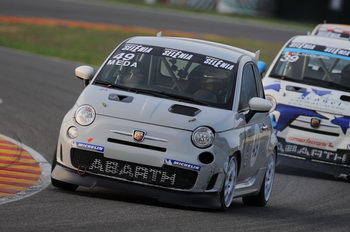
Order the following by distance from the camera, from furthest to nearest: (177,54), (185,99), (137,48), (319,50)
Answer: (319,50) < (137,48) < (177,54) < (185,99)

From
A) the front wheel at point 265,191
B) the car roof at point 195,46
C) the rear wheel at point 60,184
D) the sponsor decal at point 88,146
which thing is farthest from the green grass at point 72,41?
the sponsor decal at point 88,146

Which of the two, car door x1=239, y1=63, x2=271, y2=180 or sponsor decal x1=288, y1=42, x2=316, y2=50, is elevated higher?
car door x1=239, y1=63, x2=271, y2=180

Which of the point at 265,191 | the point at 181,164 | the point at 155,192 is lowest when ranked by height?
the point at 265,191

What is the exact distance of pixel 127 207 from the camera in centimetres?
835

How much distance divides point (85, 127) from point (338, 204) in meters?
3.47

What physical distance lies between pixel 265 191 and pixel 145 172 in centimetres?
227

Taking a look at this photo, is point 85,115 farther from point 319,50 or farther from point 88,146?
point 319,50

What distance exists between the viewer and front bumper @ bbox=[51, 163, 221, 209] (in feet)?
27.9

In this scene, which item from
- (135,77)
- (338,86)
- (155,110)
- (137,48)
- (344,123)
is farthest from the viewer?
(338,86)

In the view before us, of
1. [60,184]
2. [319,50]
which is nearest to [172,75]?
[60,184]

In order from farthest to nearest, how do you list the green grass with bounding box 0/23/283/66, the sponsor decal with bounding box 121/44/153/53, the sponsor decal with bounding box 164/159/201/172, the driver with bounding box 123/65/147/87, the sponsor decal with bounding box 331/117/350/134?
1. the green grass with bounding box 0/23/283/66
2. the sponsor decal with bounding box 331/117/350/134
3. the sponsor decal with bounding box 121/44/153/53
4. the driver with bounding box 123/65/147/87
5. the sponsor decal with bounding box 164/159/201/172

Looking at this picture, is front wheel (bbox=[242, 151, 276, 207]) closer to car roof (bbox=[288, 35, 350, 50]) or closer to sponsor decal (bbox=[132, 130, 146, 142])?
sponsor decal (bbox=[132, 130, 146, 142])

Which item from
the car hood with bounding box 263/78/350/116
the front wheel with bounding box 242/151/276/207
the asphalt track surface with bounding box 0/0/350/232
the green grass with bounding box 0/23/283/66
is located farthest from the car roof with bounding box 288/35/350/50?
the green grass with bounding box 0/23/283/66

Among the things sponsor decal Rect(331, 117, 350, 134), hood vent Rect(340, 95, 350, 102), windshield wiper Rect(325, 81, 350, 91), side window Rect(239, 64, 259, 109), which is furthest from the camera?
windshield wiper Rect(325, 81, 350, 91)
